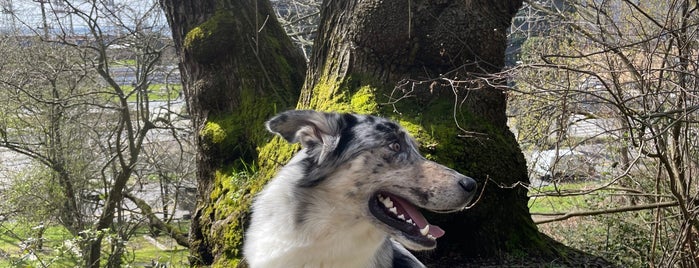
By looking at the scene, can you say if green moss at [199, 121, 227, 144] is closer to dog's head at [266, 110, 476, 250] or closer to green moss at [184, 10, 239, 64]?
green moss at [184, 10, 239, 64]

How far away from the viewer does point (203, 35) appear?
6488 millimetres

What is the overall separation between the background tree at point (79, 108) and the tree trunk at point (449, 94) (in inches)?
239

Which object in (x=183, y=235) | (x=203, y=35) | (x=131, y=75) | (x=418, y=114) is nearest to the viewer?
(x=418, y=114)

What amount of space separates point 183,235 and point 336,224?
24.6 feet

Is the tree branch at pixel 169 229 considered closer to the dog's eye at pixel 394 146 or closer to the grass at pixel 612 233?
the grass at pixel 612 233

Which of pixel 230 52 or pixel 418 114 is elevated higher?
pixel 230 52

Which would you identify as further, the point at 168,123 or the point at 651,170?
the point at 168,123

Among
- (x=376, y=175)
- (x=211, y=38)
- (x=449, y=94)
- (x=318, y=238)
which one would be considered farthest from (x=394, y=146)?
(x=211, y=38)

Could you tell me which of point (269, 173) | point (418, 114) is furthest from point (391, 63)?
point (269, 173)

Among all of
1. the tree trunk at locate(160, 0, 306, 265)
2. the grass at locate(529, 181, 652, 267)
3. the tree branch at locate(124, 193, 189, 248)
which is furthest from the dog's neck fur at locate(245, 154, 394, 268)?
the tree branch at locate(124, 193, 189, 248)

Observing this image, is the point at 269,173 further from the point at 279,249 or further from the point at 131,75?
the point at 131,75

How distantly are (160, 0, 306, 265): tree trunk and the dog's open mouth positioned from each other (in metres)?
2.65

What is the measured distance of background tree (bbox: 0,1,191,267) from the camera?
1095 centimetres

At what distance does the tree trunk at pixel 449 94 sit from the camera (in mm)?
5238
